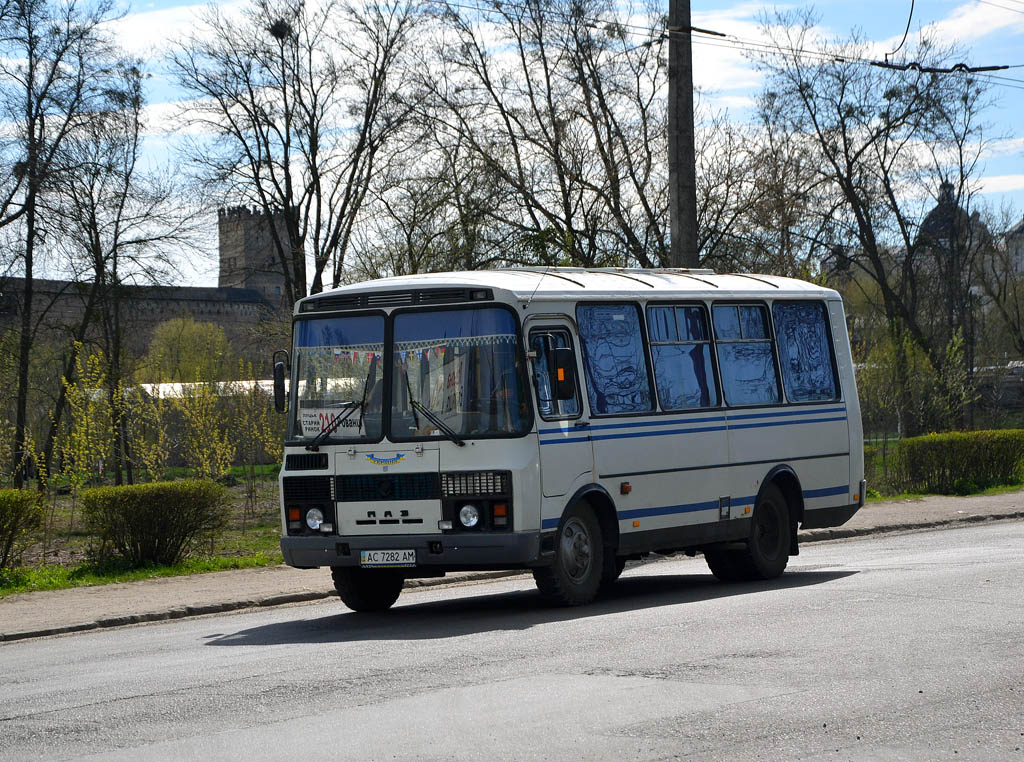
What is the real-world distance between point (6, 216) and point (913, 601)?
91.1 ft

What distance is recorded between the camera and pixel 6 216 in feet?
112

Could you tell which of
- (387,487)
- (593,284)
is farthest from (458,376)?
(593,284)

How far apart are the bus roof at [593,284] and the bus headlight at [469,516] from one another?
192cm

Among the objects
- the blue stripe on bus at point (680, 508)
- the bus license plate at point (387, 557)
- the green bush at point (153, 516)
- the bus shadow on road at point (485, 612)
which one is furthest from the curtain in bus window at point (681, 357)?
the green bush at point (153, 516)

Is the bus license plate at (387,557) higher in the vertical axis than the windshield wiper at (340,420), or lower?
lower

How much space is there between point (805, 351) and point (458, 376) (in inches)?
219

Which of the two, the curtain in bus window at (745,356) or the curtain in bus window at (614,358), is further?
the curtain in bus window at (745,356)

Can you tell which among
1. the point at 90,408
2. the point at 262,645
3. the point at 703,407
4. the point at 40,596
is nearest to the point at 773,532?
the point at 703,407

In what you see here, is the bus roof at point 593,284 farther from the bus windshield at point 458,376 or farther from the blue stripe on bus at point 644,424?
the blue stripe on bus at point 644,424

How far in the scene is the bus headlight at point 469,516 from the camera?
40.6 feet

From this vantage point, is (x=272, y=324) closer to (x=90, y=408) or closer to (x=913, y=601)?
(x=90, y=408)

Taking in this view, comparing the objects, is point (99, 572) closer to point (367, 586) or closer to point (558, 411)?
point (367, 586)

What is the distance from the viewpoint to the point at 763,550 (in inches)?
620

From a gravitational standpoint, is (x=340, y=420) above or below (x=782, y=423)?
above
